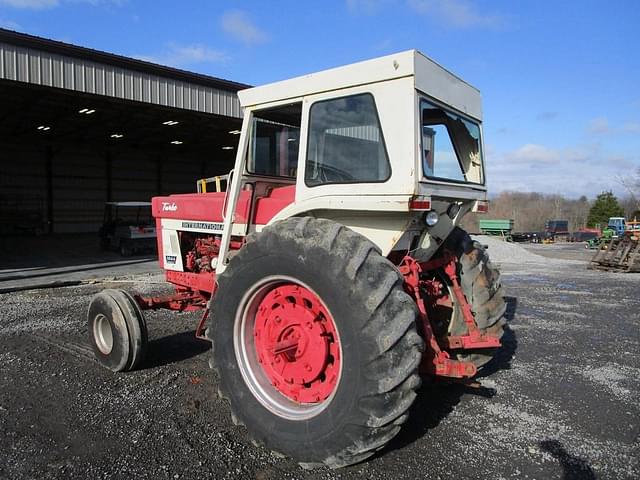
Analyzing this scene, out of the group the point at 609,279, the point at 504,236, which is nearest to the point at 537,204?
the point at 504,236

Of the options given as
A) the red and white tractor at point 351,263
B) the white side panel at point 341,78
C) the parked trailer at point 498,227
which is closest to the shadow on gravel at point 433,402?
the red and white tractor at point 351,263

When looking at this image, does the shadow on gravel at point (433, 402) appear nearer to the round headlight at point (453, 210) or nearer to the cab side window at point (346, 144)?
the round headlight at point (453, 210)

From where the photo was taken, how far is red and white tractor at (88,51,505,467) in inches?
113

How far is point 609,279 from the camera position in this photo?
44.3ft

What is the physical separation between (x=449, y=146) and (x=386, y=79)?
103 cm

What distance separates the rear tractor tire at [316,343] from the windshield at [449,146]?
0.92 meters

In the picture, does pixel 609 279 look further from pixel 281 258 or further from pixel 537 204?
pixel 537 204

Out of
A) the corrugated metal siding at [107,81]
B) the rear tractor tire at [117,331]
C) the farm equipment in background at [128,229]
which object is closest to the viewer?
the rear tractor tire at [117,331]

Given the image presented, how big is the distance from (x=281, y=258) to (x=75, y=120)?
71.9 feet

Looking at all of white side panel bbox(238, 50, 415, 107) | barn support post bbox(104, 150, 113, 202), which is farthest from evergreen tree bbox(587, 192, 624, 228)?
white side panel bbox(238, 50, 415, 107)

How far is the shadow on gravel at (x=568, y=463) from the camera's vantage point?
3154 mm

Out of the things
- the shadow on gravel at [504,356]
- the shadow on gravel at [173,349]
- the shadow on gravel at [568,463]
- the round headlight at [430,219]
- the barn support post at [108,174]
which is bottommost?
the shadow on gravel at [568,463]

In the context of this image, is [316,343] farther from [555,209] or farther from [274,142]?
[555,209]

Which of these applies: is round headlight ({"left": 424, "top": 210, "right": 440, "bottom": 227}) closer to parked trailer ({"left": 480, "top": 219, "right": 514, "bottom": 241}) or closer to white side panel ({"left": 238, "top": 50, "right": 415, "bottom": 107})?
white side panel ({"left": 238, "top": 50, "right": 415, "bottom": 107})
